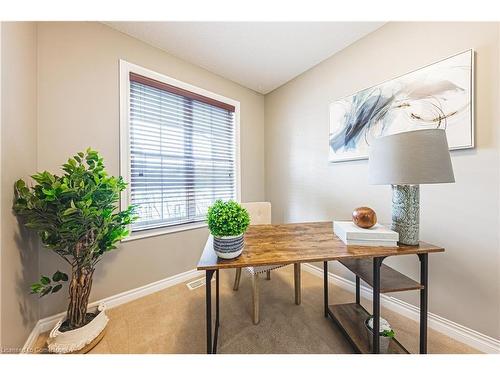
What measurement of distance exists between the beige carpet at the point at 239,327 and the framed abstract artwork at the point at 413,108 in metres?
1.37

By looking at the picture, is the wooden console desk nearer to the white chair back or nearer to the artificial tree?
the white chair back

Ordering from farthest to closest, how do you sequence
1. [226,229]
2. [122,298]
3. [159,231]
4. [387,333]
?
1. [159,231]
2. [122,298]
3. [387,333]
4. [226,229]

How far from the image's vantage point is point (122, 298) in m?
1.67

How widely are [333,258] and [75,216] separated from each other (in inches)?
58.1

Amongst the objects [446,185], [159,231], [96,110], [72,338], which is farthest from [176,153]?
[446,185]

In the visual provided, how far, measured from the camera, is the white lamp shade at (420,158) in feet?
2.86

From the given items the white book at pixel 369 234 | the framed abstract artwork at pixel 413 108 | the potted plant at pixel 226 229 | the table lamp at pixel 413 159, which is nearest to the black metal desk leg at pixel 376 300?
the white book at pixel 369 234

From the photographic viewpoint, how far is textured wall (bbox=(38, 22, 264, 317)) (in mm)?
1376

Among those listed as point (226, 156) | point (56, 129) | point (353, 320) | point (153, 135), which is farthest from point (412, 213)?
point (56, 129)

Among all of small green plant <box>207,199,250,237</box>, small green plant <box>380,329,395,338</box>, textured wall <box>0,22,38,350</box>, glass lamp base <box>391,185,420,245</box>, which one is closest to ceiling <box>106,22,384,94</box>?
textured wall <box>0,22,38,350</box>

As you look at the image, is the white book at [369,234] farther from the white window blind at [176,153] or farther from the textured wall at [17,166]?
the textured wall at [17,166]

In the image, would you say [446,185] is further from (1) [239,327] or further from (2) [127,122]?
(2) [127,122]
